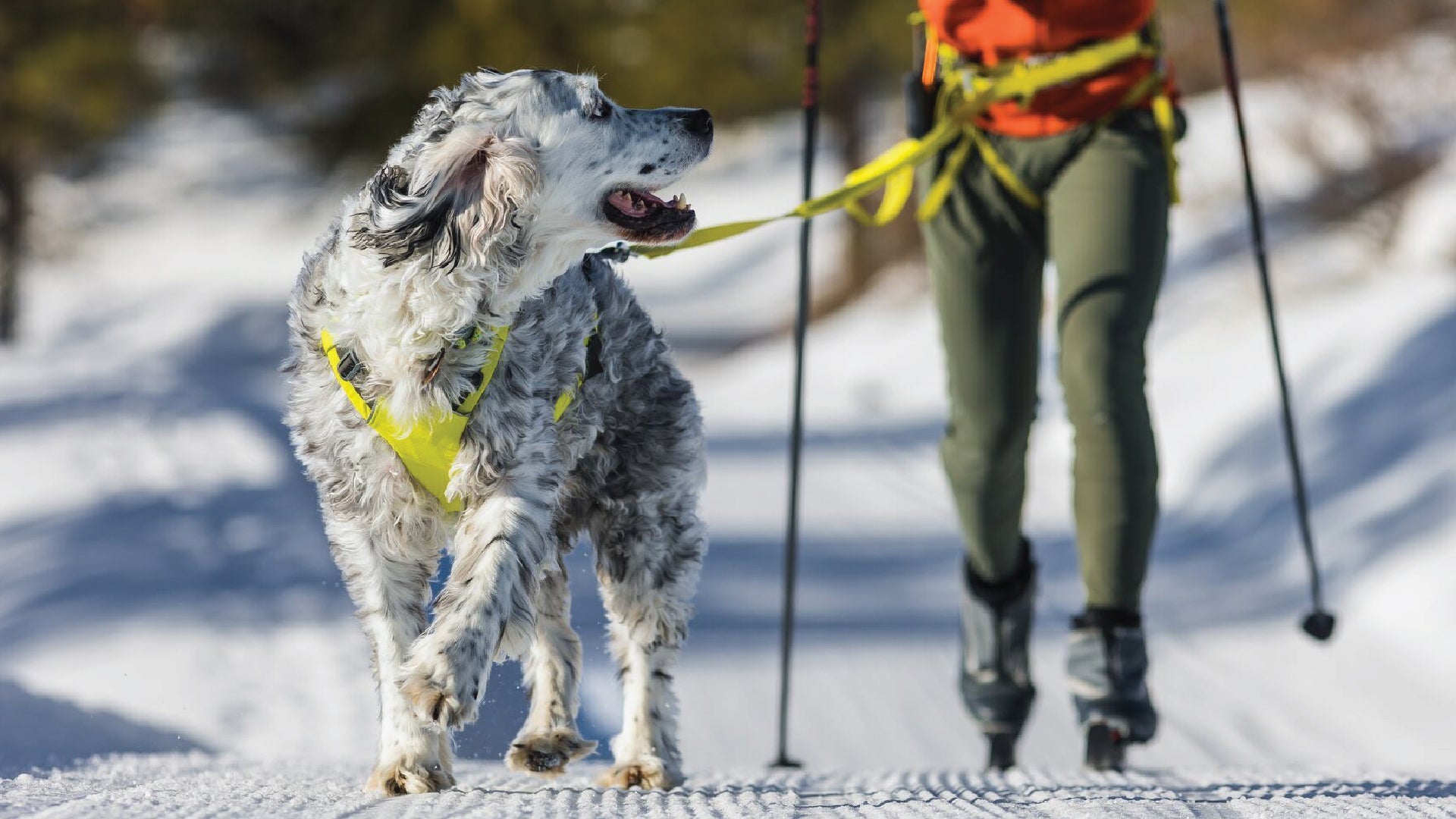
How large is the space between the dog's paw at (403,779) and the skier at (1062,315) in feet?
4.85

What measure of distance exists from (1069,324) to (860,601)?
3.26 metres

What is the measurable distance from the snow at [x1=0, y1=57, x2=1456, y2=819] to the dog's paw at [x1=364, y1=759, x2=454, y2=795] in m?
0.09

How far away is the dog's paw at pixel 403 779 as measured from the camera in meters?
3.30

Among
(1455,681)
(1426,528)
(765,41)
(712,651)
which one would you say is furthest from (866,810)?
(765,41)

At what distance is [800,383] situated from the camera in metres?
4.91

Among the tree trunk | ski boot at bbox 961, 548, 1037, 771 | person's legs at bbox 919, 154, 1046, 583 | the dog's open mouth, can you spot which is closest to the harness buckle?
the dog's open mouth

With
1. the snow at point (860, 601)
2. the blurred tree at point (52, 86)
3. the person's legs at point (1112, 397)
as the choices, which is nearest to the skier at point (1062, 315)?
the person's legs at point (1112, 397)

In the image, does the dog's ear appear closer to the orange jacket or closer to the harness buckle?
the harness buckle

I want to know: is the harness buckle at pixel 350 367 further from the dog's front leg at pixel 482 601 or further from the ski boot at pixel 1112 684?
the ski boot at pixel 1112 684

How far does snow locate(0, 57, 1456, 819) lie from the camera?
3605 millimetres

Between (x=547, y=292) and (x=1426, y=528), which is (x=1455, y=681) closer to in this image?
(x=1426, y=528)

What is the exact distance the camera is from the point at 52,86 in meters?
19.3

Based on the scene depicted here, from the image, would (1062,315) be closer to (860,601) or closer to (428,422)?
(428,422)

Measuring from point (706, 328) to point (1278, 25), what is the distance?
9.78 meters
